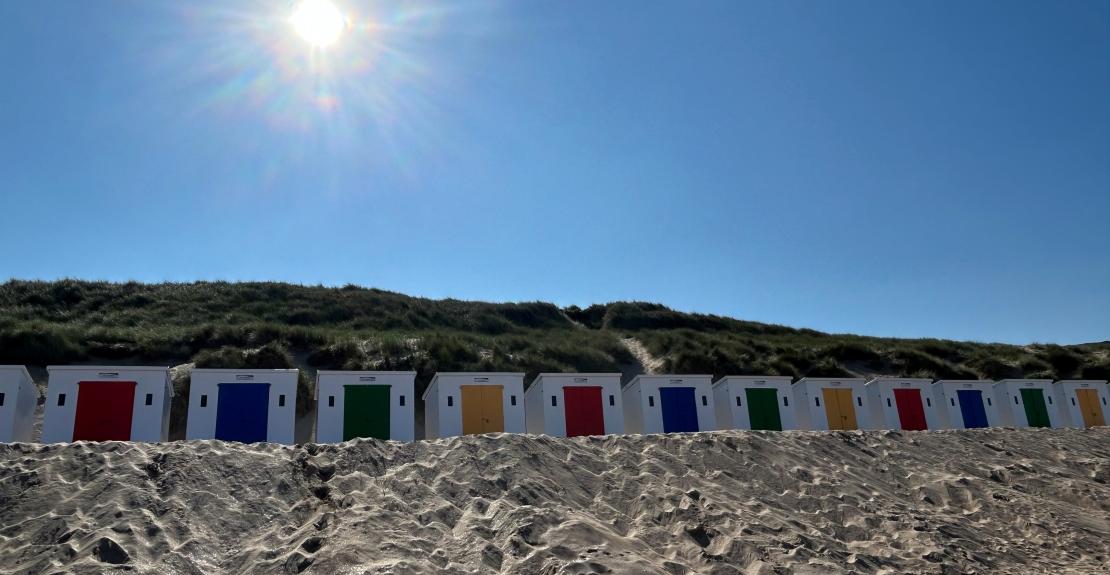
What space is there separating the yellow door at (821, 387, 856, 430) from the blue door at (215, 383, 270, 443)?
1261 cm

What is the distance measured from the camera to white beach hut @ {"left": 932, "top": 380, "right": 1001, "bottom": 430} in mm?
19938

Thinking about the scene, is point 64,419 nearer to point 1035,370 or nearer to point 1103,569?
point 1103,569

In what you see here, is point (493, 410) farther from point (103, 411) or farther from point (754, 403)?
point (103, 411)

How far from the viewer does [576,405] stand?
16359 millimetres

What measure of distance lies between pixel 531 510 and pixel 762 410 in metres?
9.28

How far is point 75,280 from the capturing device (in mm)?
34562

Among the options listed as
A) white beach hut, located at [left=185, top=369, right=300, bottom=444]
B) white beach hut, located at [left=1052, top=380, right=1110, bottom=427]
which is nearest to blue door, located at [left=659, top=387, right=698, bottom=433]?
white beach hut, located at [left=185, top=369, right=300, bottom=444]

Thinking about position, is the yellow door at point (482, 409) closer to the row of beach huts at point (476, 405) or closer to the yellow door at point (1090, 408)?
the row of beach huts at point (476, 405)

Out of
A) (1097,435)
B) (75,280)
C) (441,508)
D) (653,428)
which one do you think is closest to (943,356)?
Answer: (1097,435)

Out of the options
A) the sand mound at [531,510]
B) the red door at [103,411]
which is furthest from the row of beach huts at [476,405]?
the sand mound at [531,510]

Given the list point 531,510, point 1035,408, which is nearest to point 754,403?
point 1035,408

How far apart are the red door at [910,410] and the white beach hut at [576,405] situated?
7.65 meters

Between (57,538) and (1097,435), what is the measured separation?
22048 mm

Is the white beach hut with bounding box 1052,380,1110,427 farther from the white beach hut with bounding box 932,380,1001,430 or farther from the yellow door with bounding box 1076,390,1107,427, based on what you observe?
the white beach hut with bounding box 932,380,1001,430
